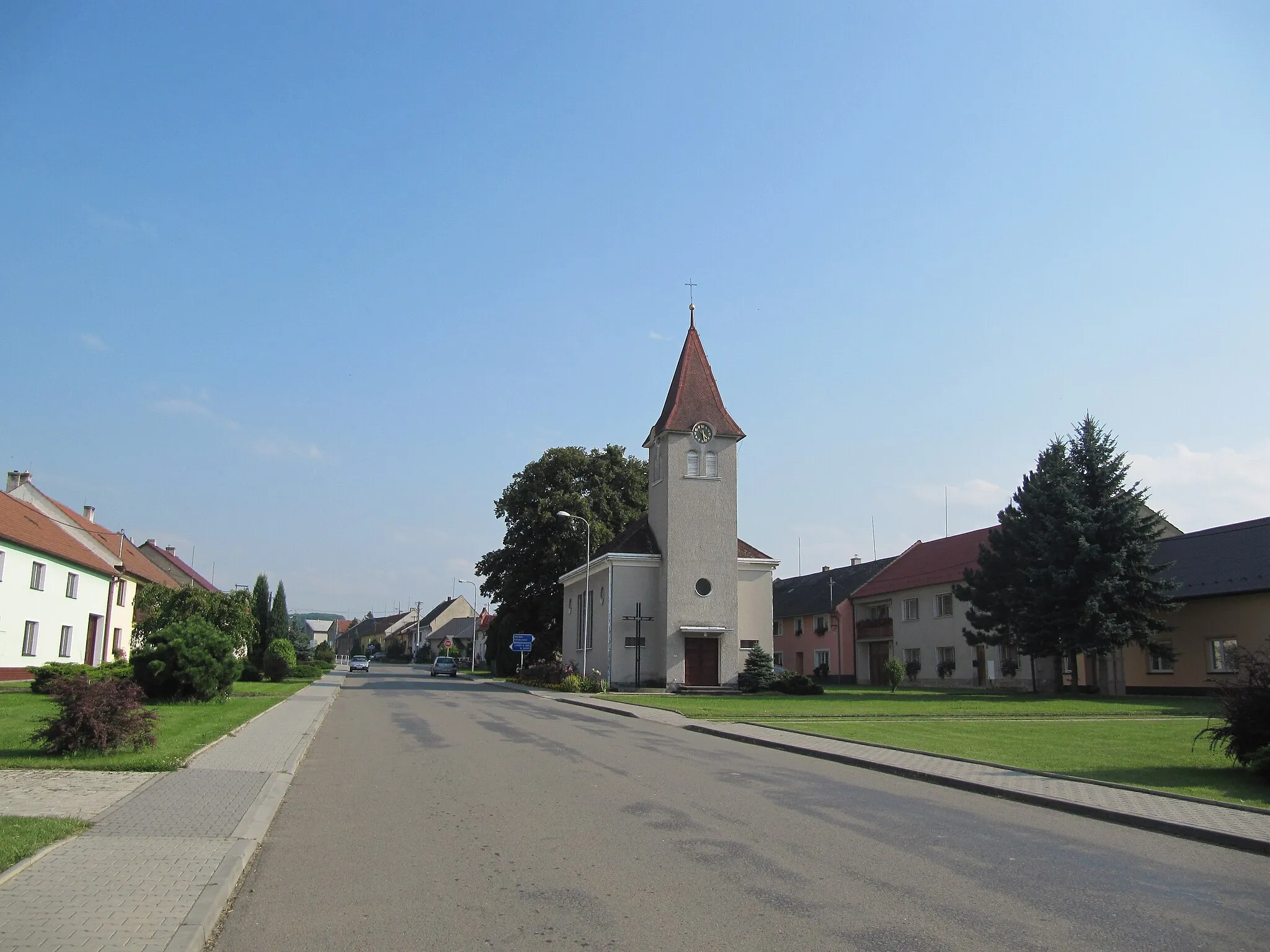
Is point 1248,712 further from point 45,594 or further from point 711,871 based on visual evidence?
point 45,594

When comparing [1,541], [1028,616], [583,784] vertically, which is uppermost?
[1,541]

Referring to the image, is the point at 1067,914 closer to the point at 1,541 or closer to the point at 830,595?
the point at 1,541

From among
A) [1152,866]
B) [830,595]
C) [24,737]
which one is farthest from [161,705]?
[830,595]

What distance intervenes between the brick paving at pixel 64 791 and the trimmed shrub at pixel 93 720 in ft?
3.62

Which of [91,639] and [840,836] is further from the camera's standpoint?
[91,639]

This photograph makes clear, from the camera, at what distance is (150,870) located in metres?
6.88

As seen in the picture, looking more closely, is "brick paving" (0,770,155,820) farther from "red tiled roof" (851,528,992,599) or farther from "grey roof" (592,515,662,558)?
"red tiled roof" (851,528,992,599)

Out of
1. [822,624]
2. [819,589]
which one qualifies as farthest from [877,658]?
[819,589]

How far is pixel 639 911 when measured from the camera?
623 centimetres

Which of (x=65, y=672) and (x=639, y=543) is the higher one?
(x=639, y=543)

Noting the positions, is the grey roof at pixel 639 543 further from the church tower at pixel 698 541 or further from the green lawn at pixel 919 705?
the green lawn at pixel 919 705

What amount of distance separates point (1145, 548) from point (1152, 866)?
31.7 metres

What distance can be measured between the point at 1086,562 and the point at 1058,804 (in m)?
27.8

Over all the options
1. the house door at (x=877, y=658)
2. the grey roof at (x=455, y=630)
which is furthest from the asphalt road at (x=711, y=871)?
the grey roof at (x=455, y=630)
